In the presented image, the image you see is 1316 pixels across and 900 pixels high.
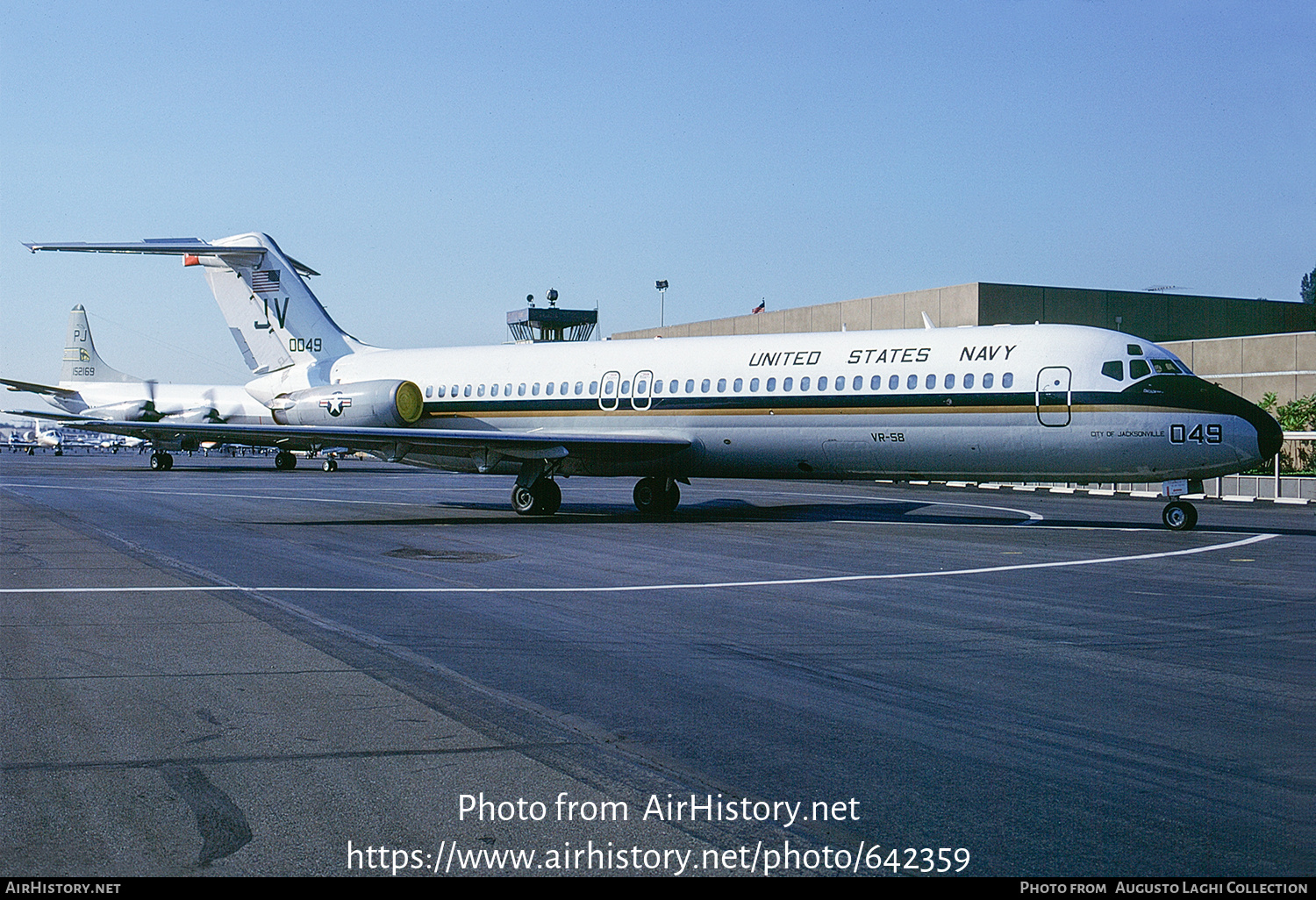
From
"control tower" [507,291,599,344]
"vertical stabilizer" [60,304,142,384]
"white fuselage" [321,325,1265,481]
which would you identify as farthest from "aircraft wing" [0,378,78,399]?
"white fuselage" [321,325,1265,481]

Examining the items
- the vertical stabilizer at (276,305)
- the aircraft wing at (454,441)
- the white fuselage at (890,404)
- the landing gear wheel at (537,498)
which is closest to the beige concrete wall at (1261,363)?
the white fuselage at (890,404)

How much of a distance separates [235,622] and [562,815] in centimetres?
592

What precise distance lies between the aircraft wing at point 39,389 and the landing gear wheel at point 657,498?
154 ft

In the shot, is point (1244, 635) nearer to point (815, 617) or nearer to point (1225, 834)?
point (815, 617)

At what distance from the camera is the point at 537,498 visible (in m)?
23.6

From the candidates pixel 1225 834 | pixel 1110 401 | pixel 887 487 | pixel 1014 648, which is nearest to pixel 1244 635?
pixel 1014 648

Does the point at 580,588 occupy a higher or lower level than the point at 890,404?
lower

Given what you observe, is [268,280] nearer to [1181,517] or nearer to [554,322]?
[1181,517]

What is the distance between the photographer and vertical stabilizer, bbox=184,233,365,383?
96.1 ft

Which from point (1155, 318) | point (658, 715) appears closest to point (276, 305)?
point (658, 715)

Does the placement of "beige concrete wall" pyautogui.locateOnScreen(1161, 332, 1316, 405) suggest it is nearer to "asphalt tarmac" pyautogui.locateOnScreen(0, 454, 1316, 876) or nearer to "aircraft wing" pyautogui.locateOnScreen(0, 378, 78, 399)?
"asphalt tarmac" pyautogui.locateOnScreen(0, 454, 1316, 876)

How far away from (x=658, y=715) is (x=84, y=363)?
233 ft

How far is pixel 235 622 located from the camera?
9.63m

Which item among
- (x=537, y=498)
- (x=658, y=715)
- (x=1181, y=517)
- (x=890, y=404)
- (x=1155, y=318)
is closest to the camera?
(x=658, y=715)
